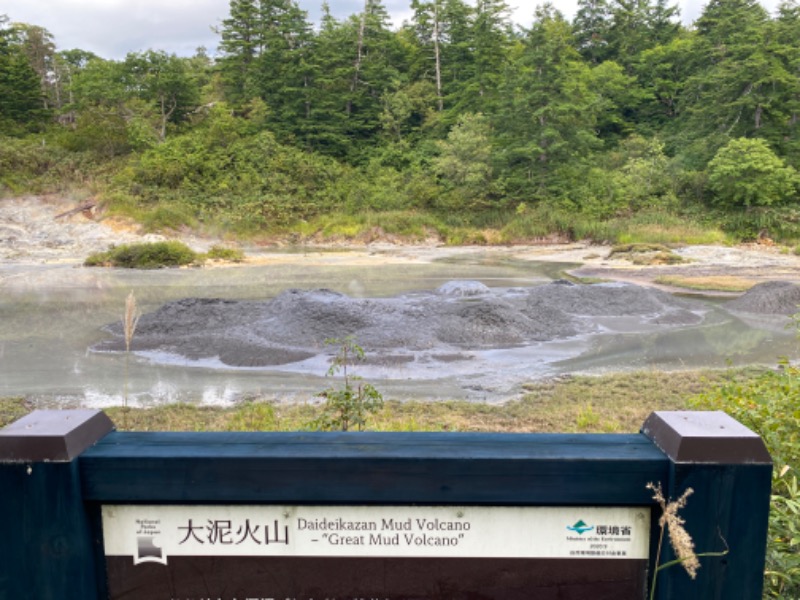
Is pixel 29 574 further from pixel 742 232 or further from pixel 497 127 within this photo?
pixel 497 127

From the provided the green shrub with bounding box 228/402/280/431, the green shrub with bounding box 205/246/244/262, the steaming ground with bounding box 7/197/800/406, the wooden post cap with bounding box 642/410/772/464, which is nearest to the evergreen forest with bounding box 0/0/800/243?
the green shrub with bounding box 205/246/244/262

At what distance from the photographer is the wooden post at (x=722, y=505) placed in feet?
5.62

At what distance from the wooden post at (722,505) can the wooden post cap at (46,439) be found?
4.80 feet

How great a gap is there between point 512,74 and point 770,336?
27.1m

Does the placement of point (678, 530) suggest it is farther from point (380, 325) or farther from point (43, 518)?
point (380, 325)

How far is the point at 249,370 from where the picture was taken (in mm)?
10992

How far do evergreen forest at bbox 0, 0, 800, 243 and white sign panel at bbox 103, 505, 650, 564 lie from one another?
30.7 metres

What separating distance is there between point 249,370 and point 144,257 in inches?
642

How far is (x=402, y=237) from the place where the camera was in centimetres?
3541

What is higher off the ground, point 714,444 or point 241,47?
point 241,47

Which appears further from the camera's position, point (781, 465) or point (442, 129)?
point (442, 129)

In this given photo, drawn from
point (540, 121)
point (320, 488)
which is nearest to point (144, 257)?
point (540, 121)

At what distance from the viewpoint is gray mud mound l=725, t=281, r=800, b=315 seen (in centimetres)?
1576

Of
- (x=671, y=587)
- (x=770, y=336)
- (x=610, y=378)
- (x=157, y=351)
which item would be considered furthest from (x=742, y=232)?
(x=671, y=587)
